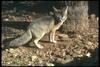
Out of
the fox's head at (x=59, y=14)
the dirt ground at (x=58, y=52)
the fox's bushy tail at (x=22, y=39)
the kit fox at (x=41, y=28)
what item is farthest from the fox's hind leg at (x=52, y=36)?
the fox's bushy tail at (x=22, y=39)

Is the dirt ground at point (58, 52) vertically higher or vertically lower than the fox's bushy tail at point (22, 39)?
lower

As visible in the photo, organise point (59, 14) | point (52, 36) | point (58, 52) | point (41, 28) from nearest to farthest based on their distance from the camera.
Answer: point (58, 52) → point (41, 28) → point (59, 14) → point (52, 36)

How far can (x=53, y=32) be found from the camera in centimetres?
942

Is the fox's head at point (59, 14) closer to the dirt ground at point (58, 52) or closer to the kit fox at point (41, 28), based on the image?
the kit fox at point (41, 28)

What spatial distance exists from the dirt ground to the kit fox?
0.18m

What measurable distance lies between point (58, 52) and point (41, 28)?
773 millimetres

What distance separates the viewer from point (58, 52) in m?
8.86

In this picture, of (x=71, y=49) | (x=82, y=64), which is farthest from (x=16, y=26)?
(x=82, y=64)

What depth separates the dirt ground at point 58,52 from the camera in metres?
8.16

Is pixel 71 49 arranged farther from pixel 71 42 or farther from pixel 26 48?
pixel 26 48

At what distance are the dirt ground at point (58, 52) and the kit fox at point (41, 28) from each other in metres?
0.18

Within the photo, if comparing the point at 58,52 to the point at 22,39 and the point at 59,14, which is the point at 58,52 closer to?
the point at 22,39

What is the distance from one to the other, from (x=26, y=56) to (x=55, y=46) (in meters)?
1.00

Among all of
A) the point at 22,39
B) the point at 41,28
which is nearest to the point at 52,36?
the point at 41,28
